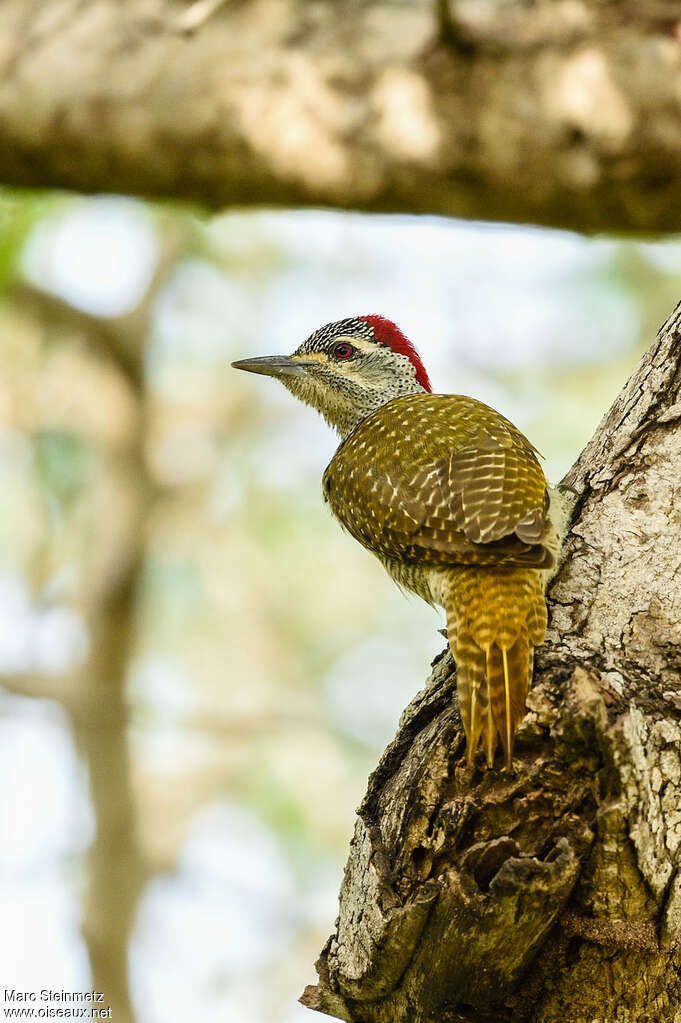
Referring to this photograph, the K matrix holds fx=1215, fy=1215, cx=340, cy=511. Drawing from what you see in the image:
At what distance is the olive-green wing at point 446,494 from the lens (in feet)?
12.2

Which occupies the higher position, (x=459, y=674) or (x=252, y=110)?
(x=252, y=110)

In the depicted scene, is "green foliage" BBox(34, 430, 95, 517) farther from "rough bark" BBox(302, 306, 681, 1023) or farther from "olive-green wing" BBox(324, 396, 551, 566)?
"rough bark" BBox(302, 306, 681, 1023)

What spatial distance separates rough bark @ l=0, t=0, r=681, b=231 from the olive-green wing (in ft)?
2.99

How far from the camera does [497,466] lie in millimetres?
4078

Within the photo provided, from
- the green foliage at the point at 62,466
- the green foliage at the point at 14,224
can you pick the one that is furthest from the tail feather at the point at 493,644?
the green foliage at the point at 62,466

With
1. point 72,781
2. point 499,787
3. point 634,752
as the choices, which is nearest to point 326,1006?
point 499,787

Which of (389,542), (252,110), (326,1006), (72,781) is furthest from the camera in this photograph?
(72,781)

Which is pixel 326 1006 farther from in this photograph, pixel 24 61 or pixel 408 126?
pixel 24 61

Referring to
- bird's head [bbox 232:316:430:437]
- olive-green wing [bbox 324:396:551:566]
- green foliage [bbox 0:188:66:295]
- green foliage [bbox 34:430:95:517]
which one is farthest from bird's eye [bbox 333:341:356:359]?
green foliage [bbox 34:430:95:517]

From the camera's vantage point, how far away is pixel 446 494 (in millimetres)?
4082

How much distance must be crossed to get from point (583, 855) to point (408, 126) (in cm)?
285

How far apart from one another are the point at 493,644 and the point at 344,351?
2834 millimetres

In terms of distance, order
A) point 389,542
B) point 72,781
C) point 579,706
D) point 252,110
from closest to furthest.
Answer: point 579,706
point 389,542
point 252,110
point 72,781

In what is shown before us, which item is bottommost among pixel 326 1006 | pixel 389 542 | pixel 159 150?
pixel 326 1006
